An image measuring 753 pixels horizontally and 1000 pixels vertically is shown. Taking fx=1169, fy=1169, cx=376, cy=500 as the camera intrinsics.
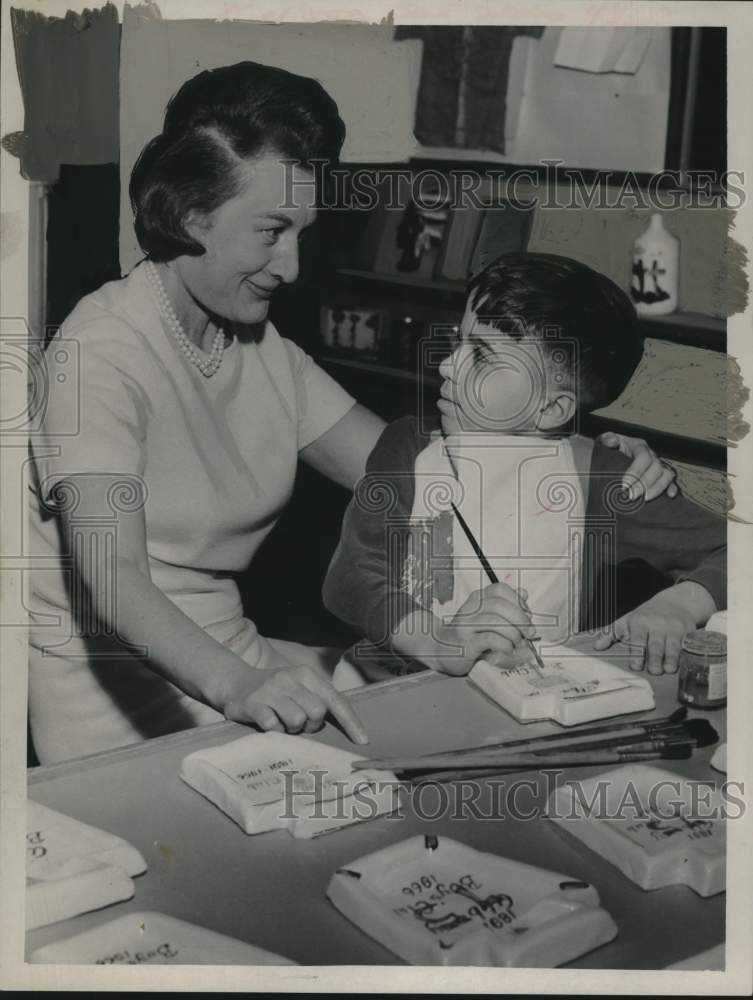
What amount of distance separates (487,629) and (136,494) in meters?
0.52

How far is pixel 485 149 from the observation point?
5.40 feet

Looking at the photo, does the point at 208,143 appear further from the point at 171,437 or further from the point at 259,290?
the point at 171,437

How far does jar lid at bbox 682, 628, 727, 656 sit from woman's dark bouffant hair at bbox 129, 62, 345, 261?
0.87 meters

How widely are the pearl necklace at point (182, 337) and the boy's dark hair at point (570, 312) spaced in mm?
369

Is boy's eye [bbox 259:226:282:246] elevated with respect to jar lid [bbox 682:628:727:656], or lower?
elevated

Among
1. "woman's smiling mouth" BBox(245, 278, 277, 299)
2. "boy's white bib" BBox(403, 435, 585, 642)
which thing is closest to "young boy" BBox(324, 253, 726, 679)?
"boy's white bib" BBox(403, 435, 585, 642)

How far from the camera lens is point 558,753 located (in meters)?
1.45

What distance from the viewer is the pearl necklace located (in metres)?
1.62

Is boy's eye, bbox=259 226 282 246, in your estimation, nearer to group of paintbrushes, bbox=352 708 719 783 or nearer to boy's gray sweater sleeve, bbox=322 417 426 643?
boy's gray sweater sleeve, bbox=322 417 426 643

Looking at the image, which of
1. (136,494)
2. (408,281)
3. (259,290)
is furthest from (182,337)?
(408,281)

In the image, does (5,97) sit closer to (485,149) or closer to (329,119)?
(329,119)

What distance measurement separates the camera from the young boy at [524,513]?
5.36 ft

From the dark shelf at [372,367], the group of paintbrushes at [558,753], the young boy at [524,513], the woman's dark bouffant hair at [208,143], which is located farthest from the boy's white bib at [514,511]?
the woman's dark bouffant hair at [208,143]

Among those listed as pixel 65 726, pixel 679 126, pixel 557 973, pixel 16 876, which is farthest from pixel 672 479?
pixel 16 876
